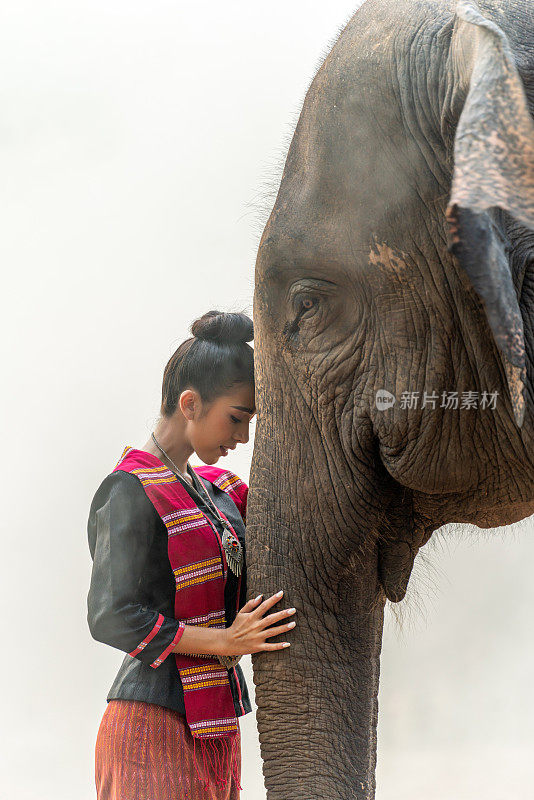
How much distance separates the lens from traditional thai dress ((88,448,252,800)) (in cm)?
127

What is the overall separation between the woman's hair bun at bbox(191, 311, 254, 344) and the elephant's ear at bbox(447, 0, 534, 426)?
2.06ft

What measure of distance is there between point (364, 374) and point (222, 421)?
12.0 inches

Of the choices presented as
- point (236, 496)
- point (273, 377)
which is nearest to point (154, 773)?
point (236, 496)

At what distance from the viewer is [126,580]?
1239 millimetres

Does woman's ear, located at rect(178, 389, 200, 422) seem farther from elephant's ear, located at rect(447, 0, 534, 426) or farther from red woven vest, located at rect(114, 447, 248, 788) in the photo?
elephant's ear, located at rect(447, 0, 534, 426)

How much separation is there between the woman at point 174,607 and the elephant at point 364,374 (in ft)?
0.40

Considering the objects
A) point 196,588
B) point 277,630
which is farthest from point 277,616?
point 196,588

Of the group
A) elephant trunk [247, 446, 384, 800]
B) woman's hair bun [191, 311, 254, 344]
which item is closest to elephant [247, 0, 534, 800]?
elephant trunk [247, 446, 384, 800]

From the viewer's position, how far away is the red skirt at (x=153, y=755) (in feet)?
4.21

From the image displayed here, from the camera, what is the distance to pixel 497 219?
892 millimetres

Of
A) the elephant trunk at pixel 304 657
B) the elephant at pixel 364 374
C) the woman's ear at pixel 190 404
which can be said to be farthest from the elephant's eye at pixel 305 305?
the woman's ear at pixel 190 404

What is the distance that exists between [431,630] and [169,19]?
1.76m

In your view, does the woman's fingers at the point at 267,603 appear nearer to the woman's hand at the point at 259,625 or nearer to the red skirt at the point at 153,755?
the woman's hand at the point at 259,625

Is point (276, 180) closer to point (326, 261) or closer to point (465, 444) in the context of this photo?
point (326, 261)
